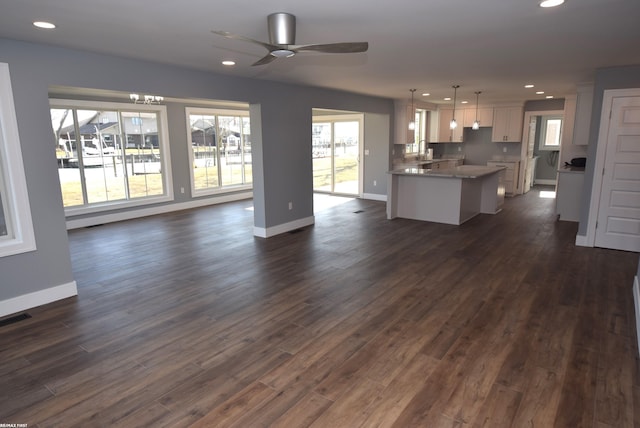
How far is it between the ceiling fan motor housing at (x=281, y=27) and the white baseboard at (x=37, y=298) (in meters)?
3.14

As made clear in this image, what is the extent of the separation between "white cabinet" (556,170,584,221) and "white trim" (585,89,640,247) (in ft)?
5.44

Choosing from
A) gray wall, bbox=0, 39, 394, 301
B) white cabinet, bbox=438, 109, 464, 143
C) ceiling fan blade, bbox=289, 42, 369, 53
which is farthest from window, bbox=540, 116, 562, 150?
ceiling fan blade, bbox=289, 42, 369, 53

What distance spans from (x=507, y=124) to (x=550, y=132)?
254 centimetres

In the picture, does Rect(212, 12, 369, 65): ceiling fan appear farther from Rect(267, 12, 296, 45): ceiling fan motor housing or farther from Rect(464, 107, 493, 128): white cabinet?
Rect(464, 107, 493, 128): white cabinet

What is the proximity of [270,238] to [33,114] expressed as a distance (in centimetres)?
335

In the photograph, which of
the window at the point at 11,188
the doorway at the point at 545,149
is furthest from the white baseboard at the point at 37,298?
the doorway at the point at 545,149

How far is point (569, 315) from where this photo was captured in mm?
3270

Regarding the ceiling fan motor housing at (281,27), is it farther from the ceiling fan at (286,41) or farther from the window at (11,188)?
the window at (11,188)

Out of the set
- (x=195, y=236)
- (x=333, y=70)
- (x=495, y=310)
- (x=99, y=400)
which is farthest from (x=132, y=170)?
(x=495, y=310)

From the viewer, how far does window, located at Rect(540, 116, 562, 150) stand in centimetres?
1103

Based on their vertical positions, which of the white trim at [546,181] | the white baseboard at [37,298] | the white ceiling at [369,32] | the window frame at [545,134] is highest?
the white ceiling at [369,32]

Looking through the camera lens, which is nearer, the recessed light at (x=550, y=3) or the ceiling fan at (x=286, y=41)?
the recessed light at (x=550, y=3)

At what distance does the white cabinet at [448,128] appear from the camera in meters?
10.4

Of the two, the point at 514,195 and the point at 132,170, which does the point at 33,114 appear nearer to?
the point at 132,170
